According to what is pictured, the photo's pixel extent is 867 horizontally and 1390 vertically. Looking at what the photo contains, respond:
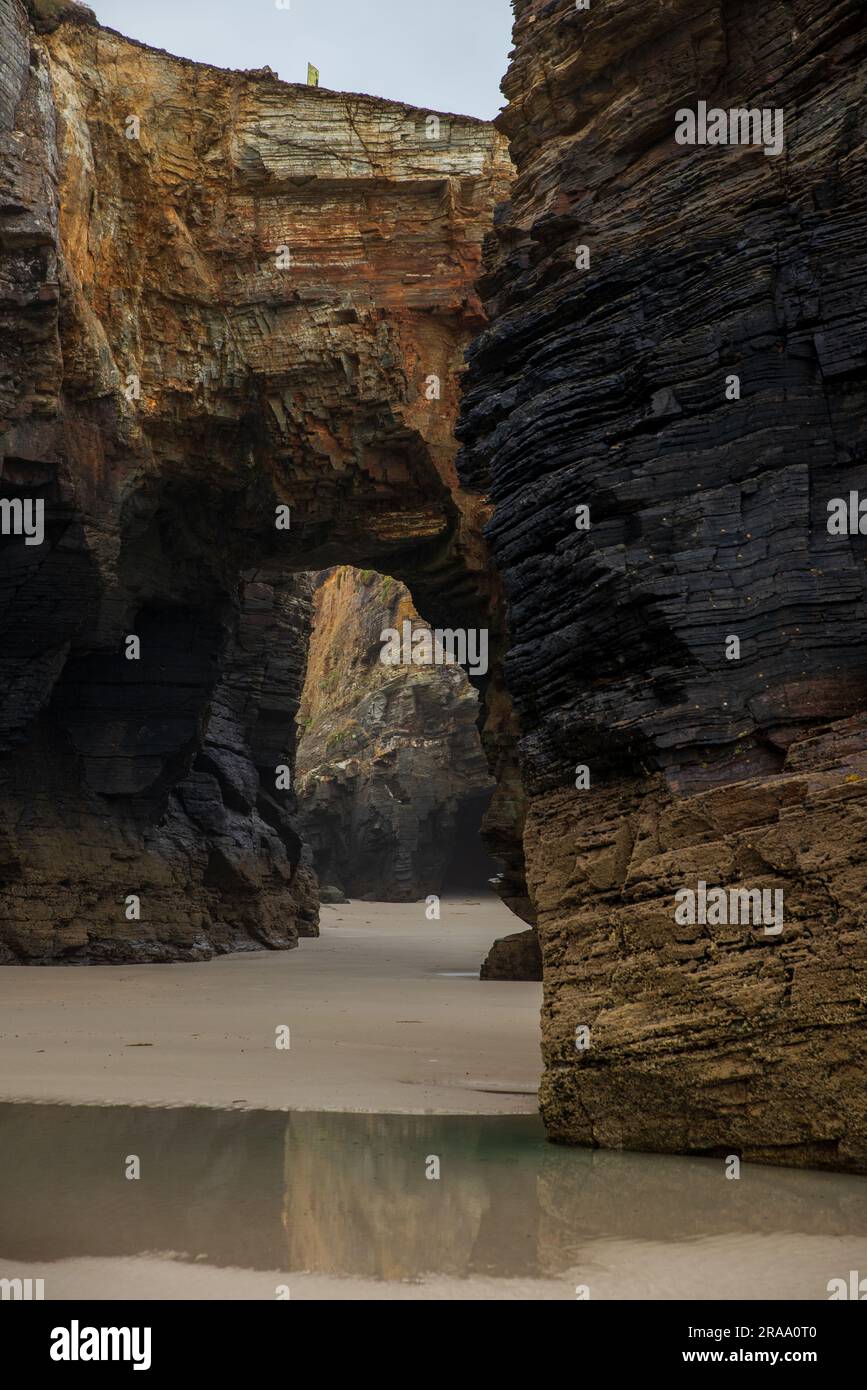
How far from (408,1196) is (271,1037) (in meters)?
5.24

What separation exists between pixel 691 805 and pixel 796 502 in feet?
5.93

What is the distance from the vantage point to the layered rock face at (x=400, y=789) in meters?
43.4

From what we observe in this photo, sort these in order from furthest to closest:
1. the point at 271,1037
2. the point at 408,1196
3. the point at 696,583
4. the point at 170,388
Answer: the point at 170,388 → the point at 271,1037 → the point at 696,583 → the point at 408,1196

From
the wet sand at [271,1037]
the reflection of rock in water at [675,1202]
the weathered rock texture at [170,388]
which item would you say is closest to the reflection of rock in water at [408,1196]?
the reflection of rock in water at [675,1202]

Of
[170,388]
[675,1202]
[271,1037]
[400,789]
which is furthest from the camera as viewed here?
[400,789]

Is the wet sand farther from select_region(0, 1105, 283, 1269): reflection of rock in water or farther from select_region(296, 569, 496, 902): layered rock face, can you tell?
select_region(296, 569, 496, 902): layered rock face

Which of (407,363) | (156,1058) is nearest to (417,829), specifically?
(407,363)

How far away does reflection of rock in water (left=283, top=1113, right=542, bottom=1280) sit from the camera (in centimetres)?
443

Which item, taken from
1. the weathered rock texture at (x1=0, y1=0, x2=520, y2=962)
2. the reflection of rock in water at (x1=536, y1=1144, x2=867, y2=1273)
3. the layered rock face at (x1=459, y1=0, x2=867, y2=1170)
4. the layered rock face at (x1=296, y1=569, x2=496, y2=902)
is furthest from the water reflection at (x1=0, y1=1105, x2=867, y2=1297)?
the layered rock face at (x1=296, y1=569, x2=496, y2=902)

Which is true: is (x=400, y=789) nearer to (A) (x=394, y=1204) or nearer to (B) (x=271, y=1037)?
(B) (x=271, y=1037)

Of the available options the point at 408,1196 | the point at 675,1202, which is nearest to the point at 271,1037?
the point at 408,1196

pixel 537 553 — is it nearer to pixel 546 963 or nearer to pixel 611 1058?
pixel 546 963

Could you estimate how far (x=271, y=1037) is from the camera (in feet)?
33.8

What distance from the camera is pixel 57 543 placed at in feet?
51.3
